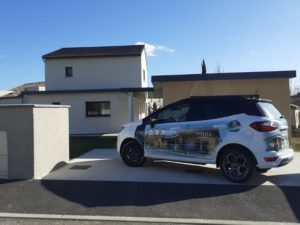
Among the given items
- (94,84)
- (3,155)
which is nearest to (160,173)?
(3,155)

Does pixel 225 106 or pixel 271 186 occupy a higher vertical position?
pixel 225 106

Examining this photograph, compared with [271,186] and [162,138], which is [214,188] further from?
[162,138]

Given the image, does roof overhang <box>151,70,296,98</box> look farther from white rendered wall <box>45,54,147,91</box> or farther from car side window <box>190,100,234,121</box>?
white rendered wall <box>45,54,147,91</box>

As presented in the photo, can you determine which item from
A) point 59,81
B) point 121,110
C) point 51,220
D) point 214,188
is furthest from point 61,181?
point 59,81

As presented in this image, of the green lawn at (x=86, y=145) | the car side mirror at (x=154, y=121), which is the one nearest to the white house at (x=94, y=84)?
the green lawn at (x=86, y=145)

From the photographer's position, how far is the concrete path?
24.6 feet

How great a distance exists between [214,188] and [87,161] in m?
4.67

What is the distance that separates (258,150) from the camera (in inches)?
278

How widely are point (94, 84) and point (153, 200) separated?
21247mm

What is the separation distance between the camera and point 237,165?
7363 millimetres

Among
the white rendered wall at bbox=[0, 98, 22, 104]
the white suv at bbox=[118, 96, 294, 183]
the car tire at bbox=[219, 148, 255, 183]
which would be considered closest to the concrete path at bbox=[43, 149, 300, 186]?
the car tire at bbox=[219, 148, 255, 183]

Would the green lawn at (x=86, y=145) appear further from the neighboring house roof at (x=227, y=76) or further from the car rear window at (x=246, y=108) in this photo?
the car rear window at (x=246, y=108)

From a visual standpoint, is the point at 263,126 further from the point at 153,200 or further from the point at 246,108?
the point at 153,200

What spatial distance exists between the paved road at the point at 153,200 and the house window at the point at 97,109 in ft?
51.2
